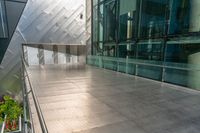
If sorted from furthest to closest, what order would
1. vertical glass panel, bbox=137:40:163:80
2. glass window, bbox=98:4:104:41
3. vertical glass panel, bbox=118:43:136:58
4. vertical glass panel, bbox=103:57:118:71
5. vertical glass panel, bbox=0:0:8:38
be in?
vertical glass panel, bbox=0:0:8:38
glass window, bbox=98:4:104:41
vertical glass panel, bbox=103:57:118:71
vertical glass panel, bbox=118:43:136:58
vertical glass panel, bbox=137:40:163:80

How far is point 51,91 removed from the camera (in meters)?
3.92

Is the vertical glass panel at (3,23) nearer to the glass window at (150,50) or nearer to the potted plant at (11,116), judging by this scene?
the potted plant at (11,116)

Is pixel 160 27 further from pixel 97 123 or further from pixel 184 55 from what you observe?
pixel 97 123

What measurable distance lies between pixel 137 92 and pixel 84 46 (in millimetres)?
8538

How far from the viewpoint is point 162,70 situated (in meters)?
5.09

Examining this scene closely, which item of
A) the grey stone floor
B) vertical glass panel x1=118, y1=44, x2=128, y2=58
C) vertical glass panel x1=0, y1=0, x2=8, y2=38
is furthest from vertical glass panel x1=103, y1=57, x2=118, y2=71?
vertical glass panel x1=0, y1=0, x2=8, y2=38

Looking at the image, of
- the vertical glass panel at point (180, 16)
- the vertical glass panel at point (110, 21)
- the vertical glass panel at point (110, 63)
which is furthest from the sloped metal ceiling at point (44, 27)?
the vertical glass panel at point (180, 16)

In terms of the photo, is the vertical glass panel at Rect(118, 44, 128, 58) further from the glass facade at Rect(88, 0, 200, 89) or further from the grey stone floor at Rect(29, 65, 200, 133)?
the grey stone floor at Rect(29, 65, 200, 133)

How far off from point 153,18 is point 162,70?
209 centimetres

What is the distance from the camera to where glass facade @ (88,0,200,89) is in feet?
14.3

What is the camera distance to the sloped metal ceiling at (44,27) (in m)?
11.9

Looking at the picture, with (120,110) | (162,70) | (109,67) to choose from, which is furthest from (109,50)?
(120,110)

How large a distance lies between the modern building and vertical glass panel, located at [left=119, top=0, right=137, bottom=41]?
0.04m

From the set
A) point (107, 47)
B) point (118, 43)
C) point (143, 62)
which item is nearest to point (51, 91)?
point (143, 62)
